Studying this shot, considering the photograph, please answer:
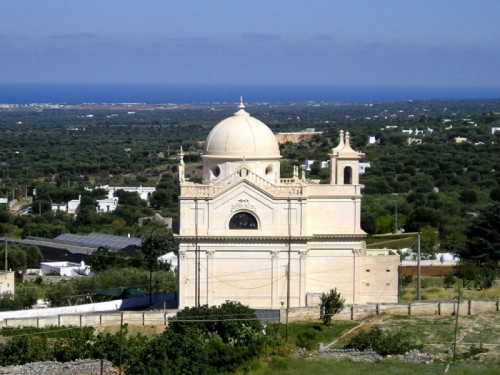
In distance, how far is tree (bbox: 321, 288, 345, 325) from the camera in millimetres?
33438

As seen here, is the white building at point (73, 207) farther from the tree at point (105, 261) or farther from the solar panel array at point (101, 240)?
the tree at point (105, 261)

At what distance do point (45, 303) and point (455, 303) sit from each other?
13.9 metres

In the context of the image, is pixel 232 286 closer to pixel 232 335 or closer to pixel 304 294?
pixel 304 294

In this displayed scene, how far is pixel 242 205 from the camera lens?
117ft

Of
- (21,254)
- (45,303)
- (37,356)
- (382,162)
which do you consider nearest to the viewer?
(37,356)

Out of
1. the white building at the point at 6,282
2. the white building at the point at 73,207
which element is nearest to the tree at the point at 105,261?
the white building at the point at 6,282

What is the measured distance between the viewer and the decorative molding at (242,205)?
35656 mm

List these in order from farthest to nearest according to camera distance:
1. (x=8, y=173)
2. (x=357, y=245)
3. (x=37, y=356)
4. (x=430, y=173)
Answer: (x=8, y=173)
(x=430, y=173)
(x=357, y=245)
(x=37, y=356)

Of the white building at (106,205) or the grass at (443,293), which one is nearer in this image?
the grass at (443,293)

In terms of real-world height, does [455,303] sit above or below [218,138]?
below

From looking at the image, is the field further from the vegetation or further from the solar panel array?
the solar panel array

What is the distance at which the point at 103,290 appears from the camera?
1629 inches

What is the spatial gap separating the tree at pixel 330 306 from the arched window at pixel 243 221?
3.41 meters

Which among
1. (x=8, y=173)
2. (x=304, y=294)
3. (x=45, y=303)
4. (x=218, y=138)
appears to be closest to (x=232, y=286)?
(x=304, y=294)
